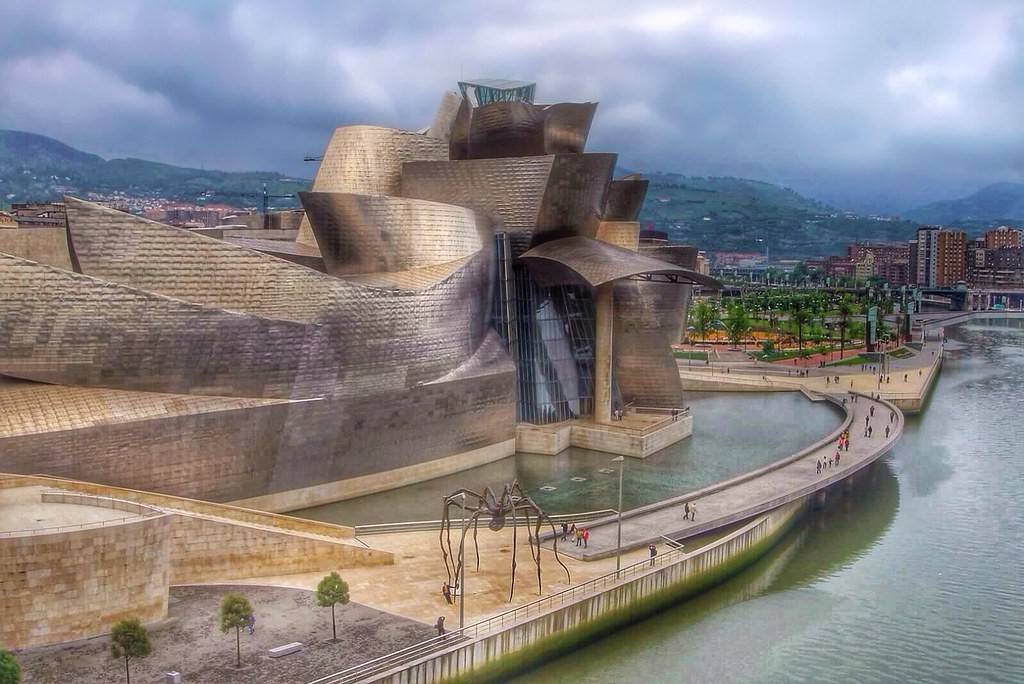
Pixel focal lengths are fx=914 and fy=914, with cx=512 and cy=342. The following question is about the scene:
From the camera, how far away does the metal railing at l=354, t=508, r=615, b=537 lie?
28.4 metres

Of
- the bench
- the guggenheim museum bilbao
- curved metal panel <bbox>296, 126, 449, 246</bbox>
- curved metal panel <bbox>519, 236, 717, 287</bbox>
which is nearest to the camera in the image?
the bench

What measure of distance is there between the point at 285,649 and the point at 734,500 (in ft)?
56.9

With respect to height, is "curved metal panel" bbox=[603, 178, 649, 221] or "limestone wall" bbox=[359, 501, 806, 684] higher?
"curved metal panel" bbox=[603, 178, 649, 221]

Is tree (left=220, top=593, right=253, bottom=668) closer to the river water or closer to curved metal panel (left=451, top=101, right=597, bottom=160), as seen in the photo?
the river water

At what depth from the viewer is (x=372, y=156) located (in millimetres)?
43938

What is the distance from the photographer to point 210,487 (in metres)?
28.4

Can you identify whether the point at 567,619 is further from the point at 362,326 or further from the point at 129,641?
the point at 362,326

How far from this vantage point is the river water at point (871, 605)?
2258 cm

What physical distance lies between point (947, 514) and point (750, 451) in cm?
899

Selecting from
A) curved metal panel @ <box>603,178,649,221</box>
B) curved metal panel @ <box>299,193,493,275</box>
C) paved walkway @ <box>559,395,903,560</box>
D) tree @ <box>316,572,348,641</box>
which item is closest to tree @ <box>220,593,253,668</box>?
tree @ <box>316,572,348,641</box>

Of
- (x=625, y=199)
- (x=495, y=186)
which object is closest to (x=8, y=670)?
(x=495, y=186)

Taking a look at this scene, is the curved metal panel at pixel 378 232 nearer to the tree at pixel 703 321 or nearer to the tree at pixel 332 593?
the tree at pixel 332 593

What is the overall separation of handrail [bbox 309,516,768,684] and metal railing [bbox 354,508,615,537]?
13.7 feet

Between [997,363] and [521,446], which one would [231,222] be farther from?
[997,363]
